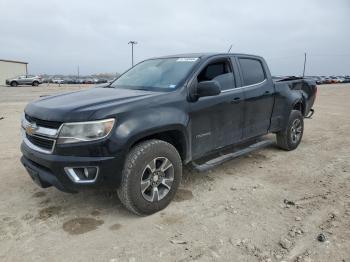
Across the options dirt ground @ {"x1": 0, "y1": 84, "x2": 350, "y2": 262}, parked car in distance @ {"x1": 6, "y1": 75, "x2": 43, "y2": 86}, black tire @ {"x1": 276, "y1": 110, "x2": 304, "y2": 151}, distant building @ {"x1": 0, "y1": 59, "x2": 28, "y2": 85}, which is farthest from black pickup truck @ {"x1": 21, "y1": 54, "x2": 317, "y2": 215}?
distant building @ {"x1": 0, "y1": 59, "x2": 28, "y2": 85}

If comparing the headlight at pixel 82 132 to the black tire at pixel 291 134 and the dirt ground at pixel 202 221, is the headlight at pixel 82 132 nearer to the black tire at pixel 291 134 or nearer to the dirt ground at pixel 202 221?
the dirt ground at pixel 202 221

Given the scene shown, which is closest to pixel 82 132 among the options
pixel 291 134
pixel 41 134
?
pixel 41 134

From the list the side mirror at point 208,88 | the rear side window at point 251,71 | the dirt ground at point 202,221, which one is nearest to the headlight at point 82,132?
the dirt ground at point 202,221

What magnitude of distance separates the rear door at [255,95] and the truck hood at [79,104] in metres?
1.72

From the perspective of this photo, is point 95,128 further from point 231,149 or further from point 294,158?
point 294,158

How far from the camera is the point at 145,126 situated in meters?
3.69

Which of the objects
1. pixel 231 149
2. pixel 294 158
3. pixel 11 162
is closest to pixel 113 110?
pixel 231 149

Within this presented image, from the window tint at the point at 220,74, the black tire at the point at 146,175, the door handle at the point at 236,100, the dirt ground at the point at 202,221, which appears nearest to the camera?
the dirt ground at the point at 202,221

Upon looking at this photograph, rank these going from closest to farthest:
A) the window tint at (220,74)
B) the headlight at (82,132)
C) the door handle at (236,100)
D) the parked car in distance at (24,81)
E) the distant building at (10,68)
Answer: the headlight at (82,132)
the window tint at (220,74)
the door handle at (236,100)
the parked car in distance at (24,81)
the distant building at (10,68)

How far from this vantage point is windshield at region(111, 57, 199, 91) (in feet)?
14.5

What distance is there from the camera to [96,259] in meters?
3.04

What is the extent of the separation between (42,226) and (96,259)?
0.91m

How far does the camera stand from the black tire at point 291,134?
645cm

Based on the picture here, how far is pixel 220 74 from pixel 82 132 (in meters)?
2.28
